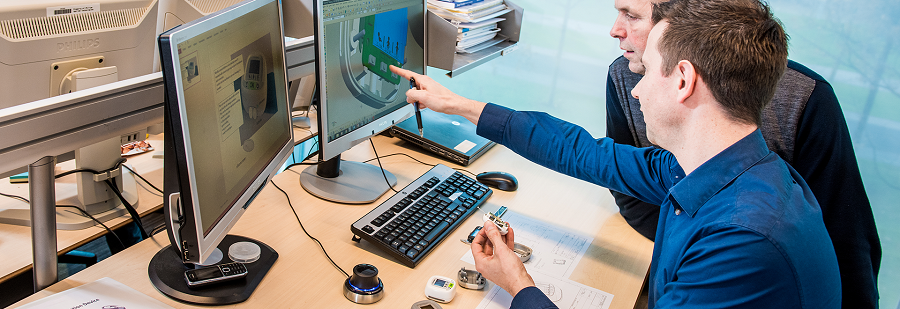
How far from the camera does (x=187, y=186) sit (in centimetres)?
82

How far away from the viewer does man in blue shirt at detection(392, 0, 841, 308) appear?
82 cm

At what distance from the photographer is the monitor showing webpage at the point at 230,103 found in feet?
2.68

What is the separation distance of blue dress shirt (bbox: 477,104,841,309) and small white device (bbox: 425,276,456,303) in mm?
134

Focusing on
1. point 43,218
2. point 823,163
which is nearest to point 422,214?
point 43,218

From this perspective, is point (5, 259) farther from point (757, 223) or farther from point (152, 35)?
point (757, 223)

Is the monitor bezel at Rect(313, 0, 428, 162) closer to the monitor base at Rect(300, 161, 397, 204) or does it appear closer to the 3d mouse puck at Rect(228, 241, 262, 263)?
the monitor base at Rect(300, 161, 397, 204)

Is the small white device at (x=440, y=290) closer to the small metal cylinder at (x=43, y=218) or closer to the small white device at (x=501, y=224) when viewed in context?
the small white device at (x=501, y=224)

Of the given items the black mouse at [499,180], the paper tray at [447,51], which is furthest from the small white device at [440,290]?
the paper tray at [447,51]

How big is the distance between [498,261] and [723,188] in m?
0.42

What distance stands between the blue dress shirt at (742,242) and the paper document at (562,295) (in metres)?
0.09

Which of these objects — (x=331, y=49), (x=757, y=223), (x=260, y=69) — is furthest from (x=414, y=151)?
(x=757, y=223)

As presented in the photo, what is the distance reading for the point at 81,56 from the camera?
1229 mm

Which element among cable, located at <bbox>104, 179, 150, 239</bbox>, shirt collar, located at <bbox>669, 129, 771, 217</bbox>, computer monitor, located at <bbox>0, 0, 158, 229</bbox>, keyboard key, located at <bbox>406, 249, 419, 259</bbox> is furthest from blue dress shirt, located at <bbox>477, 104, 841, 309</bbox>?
computer monitor, located at <bbox>0, 0, 158, 229</bbox>

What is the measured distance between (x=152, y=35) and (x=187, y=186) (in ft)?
2.41
